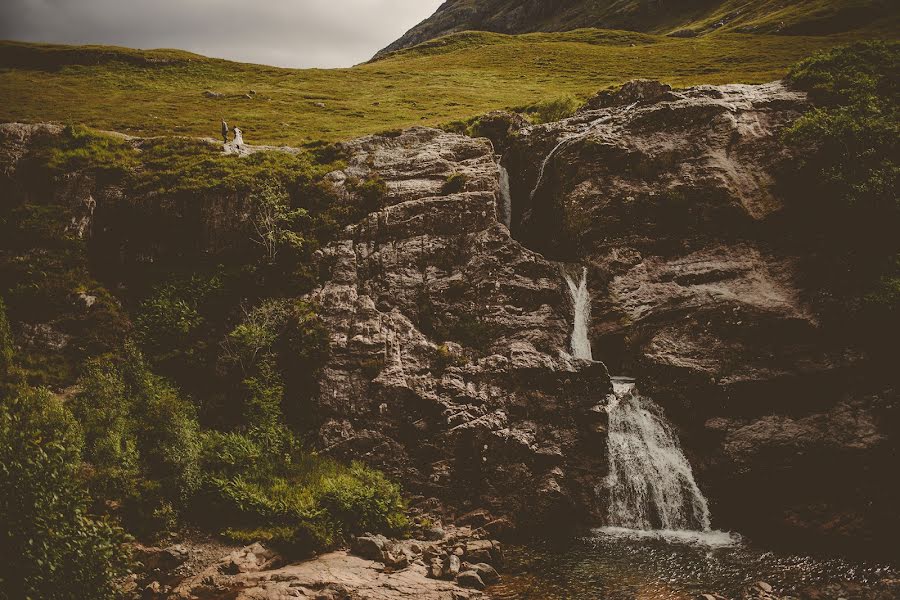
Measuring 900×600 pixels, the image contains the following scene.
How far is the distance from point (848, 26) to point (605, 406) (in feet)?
303

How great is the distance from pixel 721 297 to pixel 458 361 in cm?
1414

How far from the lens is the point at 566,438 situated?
26703 millimetres

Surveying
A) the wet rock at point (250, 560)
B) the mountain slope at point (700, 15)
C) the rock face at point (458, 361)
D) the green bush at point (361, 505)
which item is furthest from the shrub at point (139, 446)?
the mountain slope at point (700, 15)

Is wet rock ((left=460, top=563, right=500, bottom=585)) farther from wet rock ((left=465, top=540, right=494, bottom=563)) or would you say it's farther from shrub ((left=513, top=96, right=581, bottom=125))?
shrub ((left=513, top=96, right=581, bottom=125))

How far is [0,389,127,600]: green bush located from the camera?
14305 millimetres

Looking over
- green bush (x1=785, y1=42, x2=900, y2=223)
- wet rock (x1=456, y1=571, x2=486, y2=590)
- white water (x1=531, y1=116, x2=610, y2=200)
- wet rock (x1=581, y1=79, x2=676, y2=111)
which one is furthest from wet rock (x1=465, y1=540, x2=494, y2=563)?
wet rock (x1=581, y1=79, x2=676, y2=111)

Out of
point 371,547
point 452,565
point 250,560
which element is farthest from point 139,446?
point 452,565

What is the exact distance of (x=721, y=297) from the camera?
1117 inches

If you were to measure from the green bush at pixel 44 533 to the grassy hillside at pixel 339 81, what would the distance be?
40.2 m

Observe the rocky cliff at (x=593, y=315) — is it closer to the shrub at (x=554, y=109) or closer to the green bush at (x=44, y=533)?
the shrub at (x=554, y=109)

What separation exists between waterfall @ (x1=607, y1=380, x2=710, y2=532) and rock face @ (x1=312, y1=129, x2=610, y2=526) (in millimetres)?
995

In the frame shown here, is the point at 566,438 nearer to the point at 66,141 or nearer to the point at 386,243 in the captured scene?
the point at 386,243

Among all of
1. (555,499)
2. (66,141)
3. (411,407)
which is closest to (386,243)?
(411,407)

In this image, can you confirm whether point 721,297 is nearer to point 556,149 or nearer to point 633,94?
point 556,149
